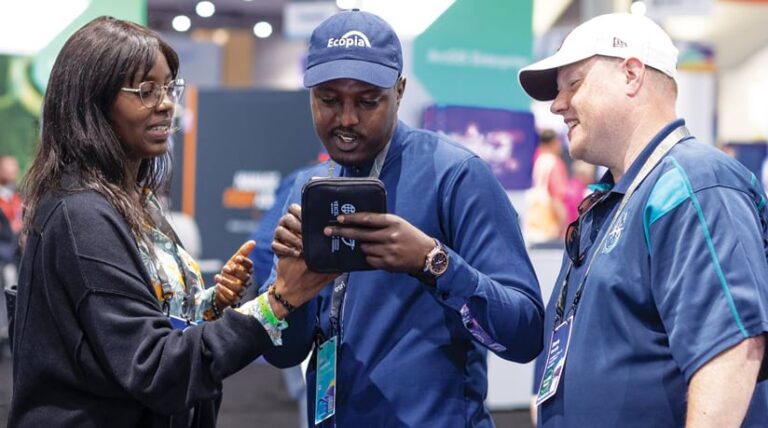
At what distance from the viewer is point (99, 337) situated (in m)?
1.82

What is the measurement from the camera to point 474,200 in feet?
6.69

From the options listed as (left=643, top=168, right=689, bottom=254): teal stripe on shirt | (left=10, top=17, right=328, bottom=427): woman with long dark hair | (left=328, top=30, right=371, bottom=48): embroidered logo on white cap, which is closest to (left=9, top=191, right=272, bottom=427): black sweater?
(left=10, top=17, right=328, bottom=427): woman with long dark hair

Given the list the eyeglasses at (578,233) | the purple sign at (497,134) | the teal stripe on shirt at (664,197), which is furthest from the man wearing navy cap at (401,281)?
the purple sign at (497,134)

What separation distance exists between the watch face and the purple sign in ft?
11.4

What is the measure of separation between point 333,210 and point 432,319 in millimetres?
400

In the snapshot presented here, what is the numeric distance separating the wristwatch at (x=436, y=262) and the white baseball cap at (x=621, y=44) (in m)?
0.45

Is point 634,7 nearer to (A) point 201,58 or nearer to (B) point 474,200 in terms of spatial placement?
(B) point 474,200

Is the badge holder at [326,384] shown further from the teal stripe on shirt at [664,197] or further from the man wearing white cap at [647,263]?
the teal stripe on shirt at [664,197]

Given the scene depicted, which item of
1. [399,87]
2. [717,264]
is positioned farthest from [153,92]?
[717,264]

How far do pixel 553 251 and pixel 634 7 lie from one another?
3.48 meters

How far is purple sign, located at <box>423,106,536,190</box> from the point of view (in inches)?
211

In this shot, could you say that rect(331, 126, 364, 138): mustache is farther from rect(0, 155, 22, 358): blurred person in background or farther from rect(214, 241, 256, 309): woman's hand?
rect(0, 155, 22, 358): blurred person in background

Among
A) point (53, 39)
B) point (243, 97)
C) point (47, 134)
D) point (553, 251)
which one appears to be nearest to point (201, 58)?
point (243, 97)

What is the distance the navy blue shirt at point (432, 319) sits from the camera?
2.03 meters
